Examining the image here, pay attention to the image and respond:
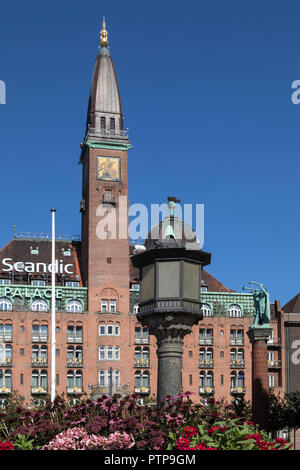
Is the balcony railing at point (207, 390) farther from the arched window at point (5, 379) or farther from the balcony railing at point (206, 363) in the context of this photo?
the arched window at point (5, 379)

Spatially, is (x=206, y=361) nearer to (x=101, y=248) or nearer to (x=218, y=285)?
(x=218, y=285)

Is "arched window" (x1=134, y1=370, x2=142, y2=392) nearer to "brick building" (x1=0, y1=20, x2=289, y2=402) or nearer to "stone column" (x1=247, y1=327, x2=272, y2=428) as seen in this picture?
"brick building" (x1=0, y1=20, x2=289, y2=402)

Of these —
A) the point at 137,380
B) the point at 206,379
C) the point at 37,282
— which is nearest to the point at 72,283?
the point at 37,282

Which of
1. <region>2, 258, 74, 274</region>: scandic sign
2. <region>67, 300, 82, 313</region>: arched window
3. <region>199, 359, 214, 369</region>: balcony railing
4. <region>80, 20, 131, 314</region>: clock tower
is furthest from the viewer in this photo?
<region>2, 258, 74, 274</region>: scandic sign

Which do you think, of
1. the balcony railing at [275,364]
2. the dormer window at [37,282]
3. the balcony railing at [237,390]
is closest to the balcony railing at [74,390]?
the dormer window at [37,282]

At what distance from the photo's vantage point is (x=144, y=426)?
1878cm

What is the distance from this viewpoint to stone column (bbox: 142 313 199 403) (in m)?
29.7

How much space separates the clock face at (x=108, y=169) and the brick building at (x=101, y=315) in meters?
0.12

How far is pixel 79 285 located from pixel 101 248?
5.58m

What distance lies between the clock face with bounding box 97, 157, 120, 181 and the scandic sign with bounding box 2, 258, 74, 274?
1159 cm

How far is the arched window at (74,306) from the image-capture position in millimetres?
98500

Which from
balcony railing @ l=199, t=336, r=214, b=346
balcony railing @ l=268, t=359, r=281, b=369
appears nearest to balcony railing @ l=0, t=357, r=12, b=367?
balcony railing @ l=199, t=336, r=214, b=346

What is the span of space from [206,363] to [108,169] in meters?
25.8

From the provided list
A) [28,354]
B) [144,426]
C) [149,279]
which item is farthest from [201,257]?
[28,354]
